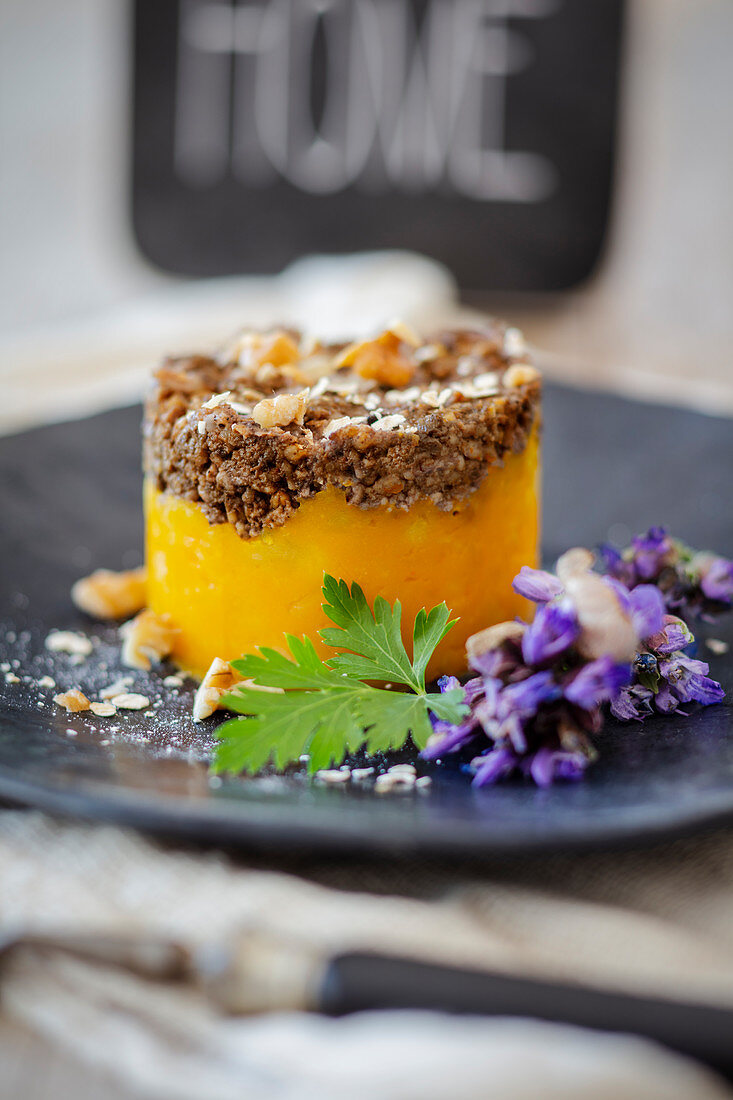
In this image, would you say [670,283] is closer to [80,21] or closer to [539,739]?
[80,21]

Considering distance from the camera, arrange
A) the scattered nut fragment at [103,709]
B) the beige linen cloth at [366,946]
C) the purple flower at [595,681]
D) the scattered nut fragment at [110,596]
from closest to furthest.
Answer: the beige linen cloth at [366,946] < the purple flower at [595,681] < the scattered nut fragment at [103,709] < the scattered nut fragment at [110,596]

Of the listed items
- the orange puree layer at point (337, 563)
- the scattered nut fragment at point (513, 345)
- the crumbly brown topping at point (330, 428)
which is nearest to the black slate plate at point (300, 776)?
the orange puree layer at point (337, 563)

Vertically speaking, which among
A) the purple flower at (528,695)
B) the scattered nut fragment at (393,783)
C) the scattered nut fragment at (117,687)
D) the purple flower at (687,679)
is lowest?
the scattered nut fragment at (117,687)

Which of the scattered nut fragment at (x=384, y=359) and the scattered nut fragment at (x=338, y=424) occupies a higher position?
the scattered nut fragment at (x=384, y=359)

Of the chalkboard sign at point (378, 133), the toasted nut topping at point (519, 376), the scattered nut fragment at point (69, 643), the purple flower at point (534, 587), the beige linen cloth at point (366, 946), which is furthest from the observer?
the chalkboard sign at point (378, 133)

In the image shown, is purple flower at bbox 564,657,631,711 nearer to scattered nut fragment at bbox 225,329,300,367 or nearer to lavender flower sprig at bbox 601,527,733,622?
lavender flower sprig at bbox 601,527,733,622

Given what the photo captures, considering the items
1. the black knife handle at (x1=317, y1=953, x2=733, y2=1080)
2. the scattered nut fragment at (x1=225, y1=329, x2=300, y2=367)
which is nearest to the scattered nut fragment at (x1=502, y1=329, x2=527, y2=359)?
the scattered nut fragment at (x1=225, y1=329, x2=300, y2=367)

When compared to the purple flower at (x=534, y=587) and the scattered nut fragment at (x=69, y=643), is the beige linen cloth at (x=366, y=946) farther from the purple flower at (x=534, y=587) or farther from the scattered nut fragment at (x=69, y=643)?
the scattered nut fragment at (x=69, y=643)

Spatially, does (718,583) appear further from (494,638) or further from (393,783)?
(393,783)
